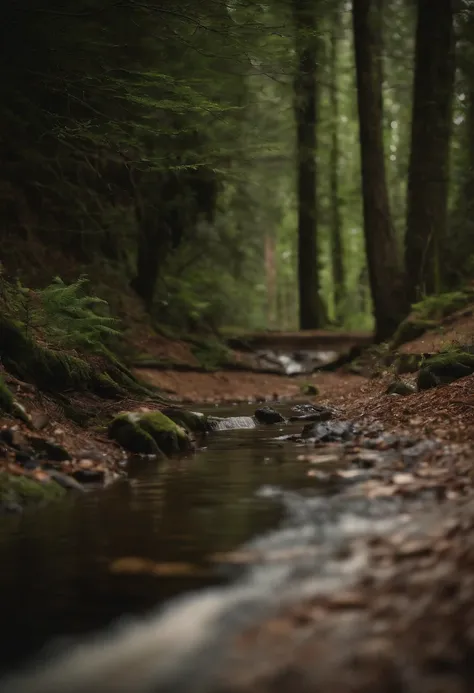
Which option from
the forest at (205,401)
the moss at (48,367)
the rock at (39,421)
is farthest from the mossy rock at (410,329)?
the rock at (39,421)

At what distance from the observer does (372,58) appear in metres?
17.5

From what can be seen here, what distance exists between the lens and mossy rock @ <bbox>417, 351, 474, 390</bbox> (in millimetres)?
9812

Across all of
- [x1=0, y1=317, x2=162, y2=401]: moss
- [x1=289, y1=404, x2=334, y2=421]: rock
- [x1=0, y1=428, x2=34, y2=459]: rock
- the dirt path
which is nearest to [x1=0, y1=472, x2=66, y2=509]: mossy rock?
[x1=0, y1=428, x2=34, y2=459]: rock

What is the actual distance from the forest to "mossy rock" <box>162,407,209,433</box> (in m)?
0.07

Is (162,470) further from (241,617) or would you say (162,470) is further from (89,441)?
(241,617)

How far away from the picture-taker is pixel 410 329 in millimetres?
14953

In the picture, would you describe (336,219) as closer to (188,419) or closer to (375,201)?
(375,201)

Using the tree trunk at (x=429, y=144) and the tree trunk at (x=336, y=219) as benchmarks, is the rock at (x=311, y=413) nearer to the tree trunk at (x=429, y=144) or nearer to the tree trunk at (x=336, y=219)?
the tree trunk at (x=429, y=144)

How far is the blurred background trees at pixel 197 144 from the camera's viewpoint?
27.9 ft

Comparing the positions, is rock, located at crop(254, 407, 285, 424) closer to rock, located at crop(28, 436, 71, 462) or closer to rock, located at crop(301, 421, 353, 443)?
rock, located at crop(301, 421, 353, 443)

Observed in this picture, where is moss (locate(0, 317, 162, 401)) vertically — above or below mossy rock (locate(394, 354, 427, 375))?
above

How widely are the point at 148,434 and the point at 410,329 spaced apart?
8.44 meters

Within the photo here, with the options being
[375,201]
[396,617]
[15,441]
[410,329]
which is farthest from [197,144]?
[396,617]

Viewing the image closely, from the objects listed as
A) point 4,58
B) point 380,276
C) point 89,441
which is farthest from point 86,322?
point 380,276
